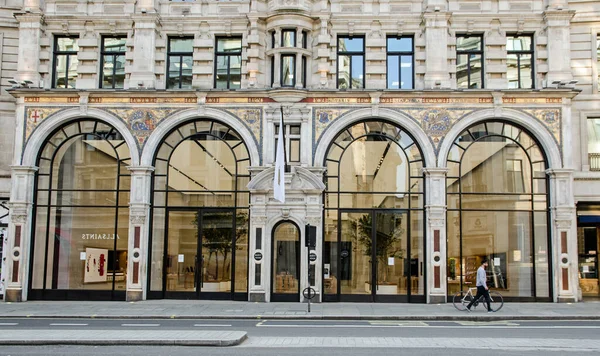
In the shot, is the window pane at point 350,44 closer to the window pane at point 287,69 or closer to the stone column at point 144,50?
the window pane at point 287,69

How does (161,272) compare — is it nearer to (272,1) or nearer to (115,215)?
(115,215)

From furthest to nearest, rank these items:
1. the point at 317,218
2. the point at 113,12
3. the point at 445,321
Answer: the point at 113,12
the point at 317,218
the point at 445,321

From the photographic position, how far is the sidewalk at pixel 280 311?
23.1 metres

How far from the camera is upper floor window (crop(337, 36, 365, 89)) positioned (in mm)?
29297

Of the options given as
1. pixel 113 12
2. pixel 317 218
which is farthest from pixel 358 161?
pixel 113 12

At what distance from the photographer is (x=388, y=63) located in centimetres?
2936

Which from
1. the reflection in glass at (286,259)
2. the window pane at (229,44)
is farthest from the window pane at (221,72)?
the reflection in glass at (286,259)

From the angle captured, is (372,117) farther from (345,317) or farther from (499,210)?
(345,317)

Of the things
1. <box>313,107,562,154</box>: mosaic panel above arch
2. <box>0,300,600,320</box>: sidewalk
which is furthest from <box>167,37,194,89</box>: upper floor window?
<box>0,300,600,320</box>: sidewalk

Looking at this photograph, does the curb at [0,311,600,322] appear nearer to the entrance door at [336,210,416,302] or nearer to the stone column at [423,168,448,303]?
the stone column at [423,168,448,303]

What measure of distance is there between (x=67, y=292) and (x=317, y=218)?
10.9 metres

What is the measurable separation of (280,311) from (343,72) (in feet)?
35.2

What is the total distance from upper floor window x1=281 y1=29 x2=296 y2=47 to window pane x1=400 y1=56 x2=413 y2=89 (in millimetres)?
4707

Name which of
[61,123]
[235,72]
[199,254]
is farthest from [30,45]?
[199,254]
